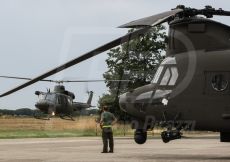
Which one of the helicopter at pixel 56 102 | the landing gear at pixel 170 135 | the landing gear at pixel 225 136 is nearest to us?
the landing gear at pixel 170 135

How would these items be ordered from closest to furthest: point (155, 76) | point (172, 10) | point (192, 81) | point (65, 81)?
point (172, 10), point (192, 81), point (155, 76), point (65, 81)

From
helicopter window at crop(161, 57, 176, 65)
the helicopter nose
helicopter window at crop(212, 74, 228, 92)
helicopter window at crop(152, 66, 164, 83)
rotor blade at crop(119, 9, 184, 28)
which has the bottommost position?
the helicopter nose

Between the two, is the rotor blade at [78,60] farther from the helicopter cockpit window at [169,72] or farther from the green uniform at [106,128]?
the green uniform at [106,128]

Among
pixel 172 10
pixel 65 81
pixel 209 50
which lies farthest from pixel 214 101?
pixel 65 81

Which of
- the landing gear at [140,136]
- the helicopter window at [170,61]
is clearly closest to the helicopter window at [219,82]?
the helicopter window at [170,61]

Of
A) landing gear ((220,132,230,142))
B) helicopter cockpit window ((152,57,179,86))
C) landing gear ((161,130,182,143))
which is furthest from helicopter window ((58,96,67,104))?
landing gear ((161,130,182,143))

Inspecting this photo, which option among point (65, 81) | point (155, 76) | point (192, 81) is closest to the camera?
point (192, 81)

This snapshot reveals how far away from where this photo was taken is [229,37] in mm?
13602

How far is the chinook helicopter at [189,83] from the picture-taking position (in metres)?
13.2

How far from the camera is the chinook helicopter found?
1324 centimetres

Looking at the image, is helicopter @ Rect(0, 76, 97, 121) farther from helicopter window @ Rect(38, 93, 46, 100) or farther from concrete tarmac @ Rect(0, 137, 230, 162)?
concrete tarmac @ Rect(0, 137, 230, 162)

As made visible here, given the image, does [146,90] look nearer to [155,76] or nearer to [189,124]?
[155,76]

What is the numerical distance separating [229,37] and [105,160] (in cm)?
461

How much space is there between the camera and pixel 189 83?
13.8 metres
